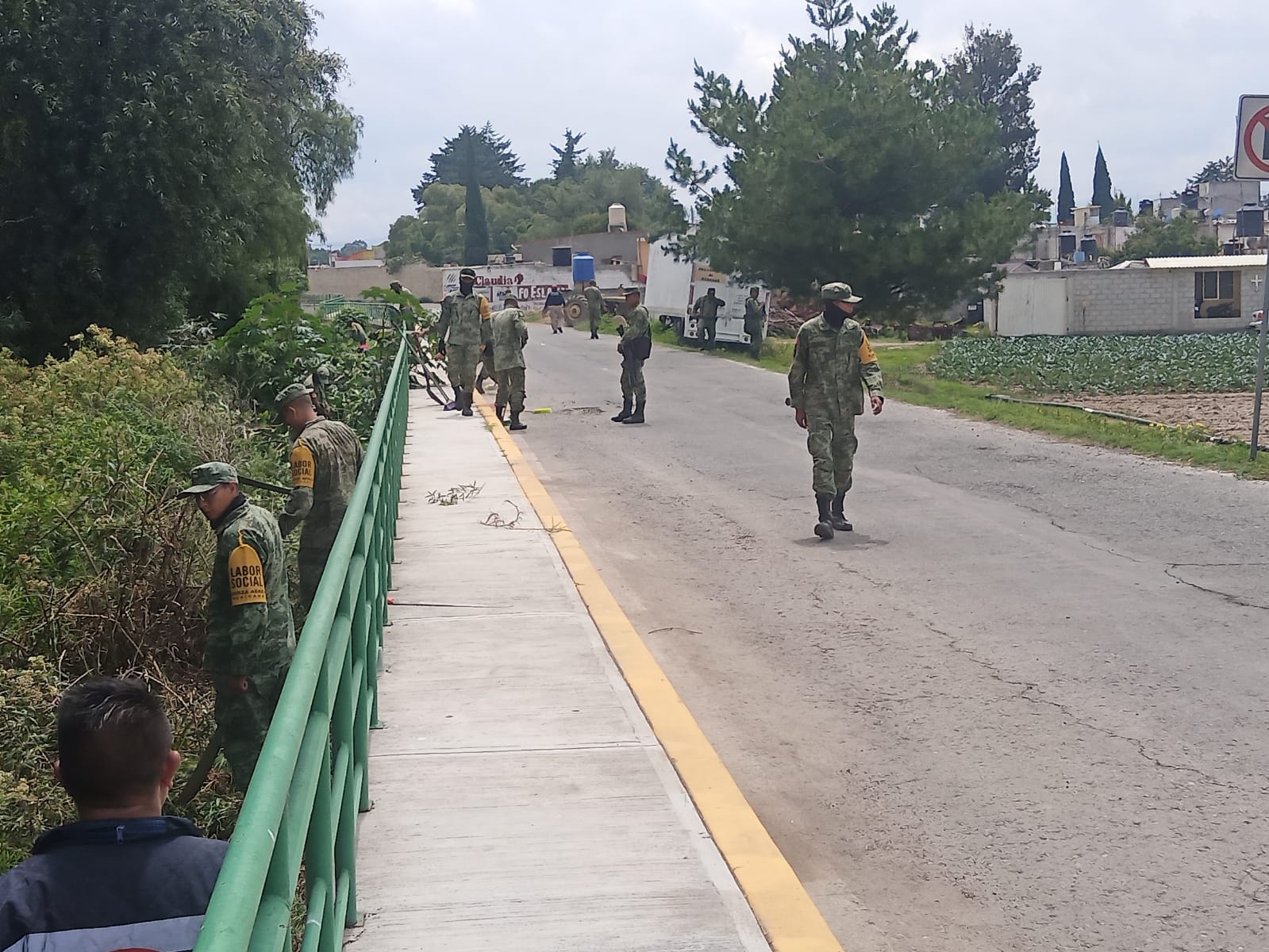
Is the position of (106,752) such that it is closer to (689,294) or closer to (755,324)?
(755,324)

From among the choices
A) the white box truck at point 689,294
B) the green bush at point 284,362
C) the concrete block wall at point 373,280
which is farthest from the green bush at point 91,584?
the concrete block wall at point 373,280

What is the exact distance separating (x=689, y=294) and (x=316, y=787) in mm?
34763

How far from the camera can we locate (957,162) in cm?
3306

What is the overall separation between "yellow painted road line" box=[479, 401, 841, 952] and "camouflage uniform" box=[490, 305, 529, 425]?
896cm

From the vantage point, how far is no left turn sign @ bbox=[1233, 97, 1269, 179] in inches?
500

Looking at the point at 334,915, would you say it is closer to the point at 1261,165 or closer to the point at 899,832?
→ the point at 899,832

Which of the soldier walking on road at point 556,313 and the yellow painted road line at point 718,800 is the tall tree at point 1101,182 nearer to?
the soldier walking on road at point 556,313

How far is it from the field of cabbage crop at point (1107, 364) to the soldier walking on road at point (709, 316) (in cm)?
591

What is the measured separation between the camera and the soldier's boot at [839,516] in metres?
10.4

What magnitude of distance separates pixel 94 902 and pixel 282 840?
1.45 feet

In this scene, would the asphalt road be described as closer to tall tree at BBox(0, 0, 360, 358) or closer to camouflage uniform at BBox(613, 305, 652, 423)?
camouflage uniform at BBox(613, 305, 652, 423)

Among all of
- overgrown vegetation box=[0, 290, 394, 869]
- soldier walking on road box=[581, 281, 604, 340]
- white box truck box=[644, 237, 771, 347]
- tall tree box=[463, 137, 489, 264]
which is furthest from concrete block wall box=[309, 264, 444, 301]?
overgrown vegetation box=[0, 290, 394, 869]

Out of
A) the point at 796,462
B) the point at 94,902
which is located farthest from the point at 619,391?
the point at 94,902

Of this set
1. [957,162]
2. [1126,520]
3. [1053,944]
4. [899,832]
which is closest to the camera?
[1053,944]
